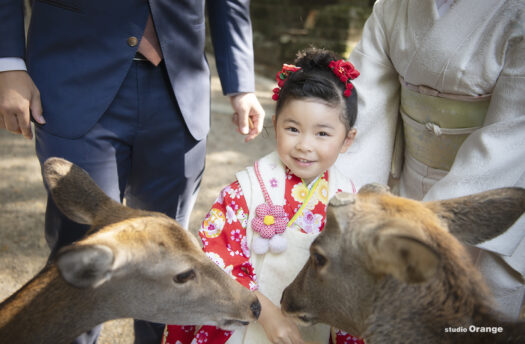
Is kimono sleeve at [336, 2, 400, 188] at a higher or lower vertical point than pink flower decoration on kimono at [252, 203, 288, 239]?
higher

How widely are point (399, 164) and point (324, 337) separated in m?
1.39

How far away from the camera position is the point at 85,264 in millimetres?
1824

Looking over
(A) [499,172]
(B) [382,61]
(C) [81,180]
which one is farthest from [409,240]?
(B) [382,61]

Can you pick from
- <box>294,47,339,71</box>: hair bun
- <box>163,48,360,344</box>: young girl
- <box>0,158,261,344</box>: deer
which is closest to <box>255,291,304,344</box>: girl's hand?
<box>163,48,360,344</box>: young girl

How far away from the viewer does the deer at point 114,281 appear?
6.39ft

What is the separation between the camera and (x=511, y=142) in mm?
2385

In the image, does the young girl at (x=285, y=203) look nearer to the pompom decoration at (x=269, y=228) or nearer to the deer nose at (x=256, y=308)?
the pompom decoration at (x=269, y=228)

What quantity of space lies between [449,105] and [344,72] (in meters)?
0.67

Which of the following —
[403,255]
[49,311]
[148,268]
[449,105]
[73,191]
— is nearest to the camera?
[403,255]

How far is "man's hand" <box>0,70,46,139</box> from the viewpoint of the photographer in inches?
89.1

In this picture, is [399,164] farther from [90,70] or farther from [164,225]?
[90,70]

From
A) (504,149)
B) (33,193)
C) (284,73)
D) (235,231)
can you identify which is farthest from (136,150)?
(33,193)

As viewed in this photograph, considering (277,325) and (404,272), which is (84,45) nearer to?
(277,325)

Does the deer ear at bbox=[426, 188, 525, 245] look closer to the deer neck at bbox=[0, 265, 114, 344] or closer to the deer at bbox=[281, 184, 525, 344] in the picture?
the deer at bbox=[281, 184, 525, 344]
